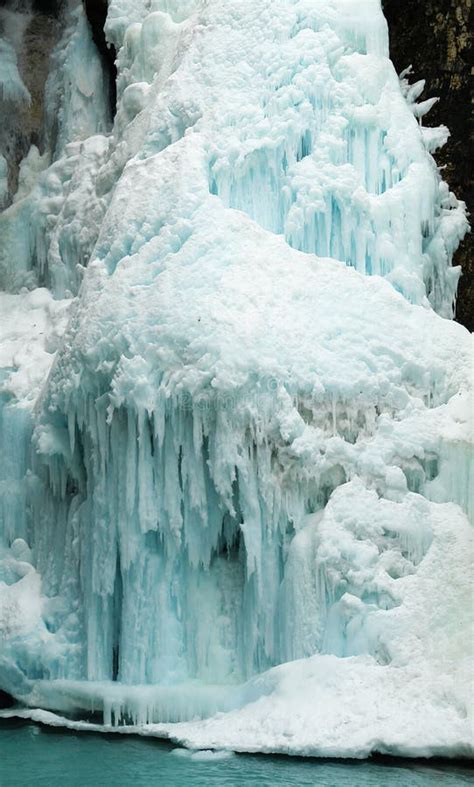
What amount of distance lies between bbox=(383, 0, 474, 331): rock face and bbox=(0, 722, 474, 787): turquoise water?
22.6 ft

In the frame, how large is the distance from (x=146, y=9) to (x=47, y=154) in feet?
8.86

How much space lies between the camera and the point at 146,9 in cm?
2119

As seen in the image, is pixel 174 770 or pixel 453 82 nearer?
pixel 174 770

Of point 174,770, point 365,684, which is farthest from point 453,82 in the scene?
point 174,770

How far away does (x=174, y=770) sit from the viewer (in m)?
15.5

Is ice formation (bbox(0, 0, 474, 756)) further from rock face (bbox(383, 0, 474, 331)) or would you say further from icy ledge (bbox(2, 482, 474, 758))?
rock face (bbox(383, 0, 474, 331))

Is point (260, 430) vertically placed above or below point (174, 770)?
above

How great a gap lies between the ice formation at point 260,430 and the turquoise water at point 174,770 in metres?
0.26

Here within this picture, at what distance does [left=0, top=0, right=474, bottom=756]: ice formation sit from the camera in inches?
645

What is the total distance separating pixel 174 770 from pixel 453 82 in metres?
9.43

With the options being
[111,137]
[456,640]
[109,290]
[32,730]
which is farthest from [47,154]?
[456,640]

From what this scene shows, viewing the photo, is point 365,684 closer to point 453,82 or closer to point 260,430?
point 260,430

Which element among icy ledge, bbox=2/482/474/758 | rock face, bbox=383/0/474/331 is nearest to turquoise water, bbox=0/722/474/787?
icy ledge, bbox=2/482/474/758

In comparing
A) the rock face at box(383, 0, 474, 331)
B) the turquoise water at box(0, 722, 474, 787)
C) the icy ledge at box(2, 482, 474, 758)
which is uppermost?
the rock face at box(383, 0, 474, 331)
